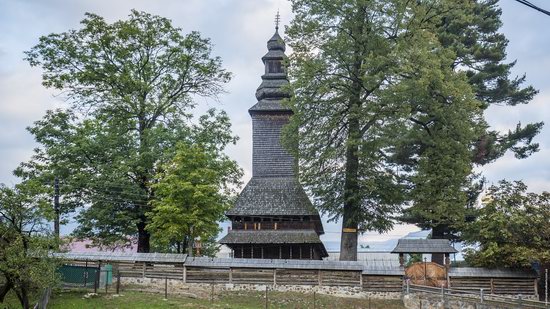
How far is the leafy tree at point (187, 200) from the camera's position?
29.9 meters

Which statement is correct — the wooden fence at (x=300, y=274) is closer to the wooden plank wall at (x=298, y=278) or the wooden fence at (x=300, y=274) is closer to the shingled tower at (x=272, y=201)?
the wooden plank wall at (x=298, y=278)

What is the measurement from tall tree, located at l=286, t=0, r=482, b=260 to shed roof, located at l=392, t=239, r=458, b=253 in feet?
10.7

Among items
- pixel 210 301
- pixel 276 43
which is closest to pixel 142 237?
pixel 210 301

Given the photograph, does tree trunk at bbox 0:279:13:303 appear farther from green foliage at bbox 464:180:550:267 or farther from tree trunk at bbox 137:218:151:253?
green foliage at bbox 464:180:550:267

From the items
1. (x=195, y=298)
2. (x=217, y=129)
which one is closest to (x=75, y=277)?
(x=195, y=298)

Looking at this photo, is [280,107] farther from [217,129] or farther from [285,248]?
[285,248]

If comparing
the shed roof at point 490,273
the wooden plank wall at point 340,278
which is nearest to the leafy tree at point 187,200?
the wooden plank wall at point 340,278

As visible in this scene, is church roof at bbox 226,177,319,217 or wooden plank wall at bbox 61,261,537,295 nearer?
wooden plank wall at bbox 61,261,537,295

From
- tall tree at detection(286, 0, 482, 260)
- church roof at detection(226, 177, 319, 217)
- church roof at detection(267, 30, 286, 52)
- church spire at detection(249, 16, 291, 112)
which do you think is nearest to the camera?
tall tree at detection(286, 0, 482, 260)

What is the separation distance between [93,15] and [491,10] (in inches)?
934

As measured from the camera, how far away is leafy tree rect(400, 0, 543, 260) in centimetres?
2989

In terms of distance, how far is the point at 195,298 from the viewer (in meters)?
24.1

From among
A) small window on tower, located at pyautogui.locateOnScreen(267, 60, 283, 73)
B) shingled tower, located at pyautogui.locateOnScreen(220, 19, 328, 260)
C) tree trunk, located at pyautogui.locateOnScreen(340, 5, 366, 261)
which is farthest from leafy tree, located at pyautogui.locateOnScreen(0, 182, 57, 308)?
small window on tower, located at pyautogui.locateOnScreen(267, 60, 283, 73)

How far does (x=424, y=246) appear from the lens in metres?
27.1
